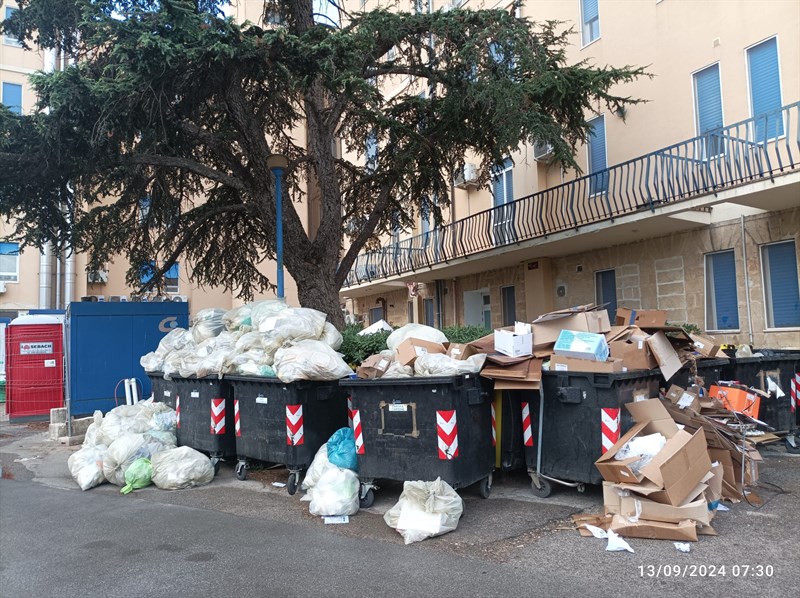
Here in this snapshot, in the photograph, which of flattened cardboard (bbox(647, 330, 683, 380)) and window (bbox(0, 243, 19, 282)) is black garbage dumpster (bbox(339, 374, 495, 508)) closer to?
flattened cardboard (bbox(647, 330, 683, 380))

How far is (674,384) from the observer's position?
6328 millimetres

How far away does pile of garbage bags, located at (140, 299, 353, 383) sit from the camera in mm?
6180

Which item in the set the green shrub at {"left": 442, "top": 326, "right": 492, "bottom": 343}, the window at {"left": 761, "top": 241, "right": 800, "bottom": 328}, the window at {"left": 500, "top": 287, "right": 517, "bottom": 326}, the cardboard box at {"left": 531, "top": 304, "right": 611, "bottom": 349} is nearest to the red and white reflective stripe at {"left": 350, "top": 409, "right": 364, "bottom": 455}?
the cardboard box at {"left": 531, "top": 304, "right": 611, "bottom": 349}

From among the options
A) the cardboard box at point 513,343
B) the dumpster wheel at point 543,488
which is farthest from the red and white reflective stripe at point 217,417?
the dumpster wheel at point 543,488

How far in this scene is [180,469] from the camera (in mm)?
6535

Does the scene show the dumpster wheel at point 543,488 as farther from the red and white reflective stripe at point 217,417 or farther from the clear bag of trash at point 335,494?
the red and white reflective stripe at point 217,417

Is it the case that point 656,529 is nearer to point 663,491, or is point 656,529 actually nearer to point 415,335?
point 663,491

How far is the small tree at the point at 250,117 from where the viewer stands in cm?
815

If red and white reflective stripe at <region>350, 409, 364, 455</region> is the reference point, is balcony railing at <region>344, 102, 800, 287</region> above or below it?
above

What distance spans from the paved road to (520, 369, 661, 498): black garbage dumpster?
0.94 ft

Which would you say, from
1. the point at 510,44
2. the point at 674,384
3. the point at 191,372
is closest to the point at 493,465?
the point at 674,384

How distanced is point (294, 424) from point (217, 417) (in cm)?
141

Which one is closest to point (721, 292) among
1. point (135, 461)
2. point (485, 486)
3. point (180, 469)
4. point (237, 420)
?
point (485, 486)

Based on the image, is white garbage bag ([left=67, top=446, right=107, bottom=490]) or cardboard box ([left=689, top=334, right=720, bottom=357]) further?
cardboard box ([left=689, top=334, right=720, bottom=357])
